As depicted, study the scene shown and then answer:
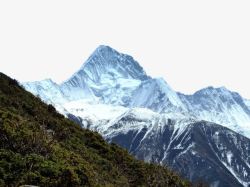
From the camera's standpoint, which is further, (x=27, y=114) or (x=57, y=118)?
(x=57, y=118)

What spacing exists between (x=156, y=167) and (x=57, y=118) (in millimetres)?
11652

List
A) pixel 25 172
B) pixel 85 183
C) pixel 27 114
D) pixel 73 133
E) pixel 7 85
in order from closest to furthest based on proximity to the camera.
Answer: pixel 25 172 → pixel 85 183 → pixel 27 114 → pixel 73 133 → pixel 7 85

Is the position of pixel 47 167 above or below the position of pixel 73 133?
below

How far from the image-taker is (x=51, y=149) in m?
37.1

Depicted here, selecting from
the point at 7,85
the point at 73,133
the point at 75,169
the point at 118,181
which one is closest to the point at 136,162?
the point at 73,133

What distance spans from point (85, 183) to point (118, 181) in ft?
29.7

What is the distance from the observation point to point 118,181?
4362 cm

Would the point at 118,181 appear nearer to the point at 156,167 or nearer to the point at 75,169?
the point at 75,169

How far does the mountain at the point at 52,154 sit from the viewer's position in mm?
31875

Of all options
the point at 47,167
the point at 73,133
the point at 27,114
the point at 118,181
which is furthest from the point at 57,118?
the point at 47,167

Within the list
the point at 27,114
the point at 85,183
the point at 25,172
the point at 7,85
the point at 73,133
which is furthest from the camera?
the point at 7,85

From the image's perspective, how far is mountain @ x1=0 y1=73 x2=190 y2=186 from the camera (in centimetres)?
3188

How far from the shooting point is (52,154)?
1426 inches

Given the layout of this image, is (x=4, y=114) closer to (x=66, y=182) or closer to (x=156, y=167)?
(x=66, y=182)
